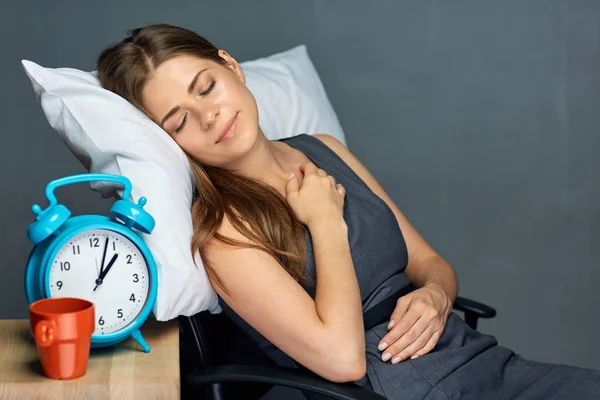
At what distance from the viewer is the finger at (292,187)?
183cm

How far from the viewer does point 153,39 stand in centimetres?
178

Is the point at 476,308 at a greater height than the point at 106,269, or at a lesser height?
lesser

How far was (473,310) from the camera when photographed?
2.05 metres

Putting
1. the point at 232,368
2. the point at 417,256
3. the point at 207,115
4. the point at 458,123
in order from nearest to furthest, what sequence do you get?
1. the point at 232,368
2. the point at 207,115
3. the point at 417,256
4. the point at 458,123

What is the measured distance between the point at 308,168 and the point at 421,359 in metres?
0.51

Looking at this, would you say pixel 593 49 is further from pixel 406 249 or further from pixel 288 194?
pixel 288 194

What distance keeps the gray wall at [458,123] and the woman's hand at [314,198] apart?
3.35ft

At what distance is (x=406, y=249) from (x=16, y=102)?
4.48 feet

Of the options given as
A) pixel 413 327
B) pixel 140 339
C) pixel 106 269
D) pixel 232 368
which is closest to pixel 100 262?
pixel 106 269

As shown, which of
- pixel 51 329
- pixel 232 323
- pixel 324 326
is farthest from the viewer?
pixel 232 323

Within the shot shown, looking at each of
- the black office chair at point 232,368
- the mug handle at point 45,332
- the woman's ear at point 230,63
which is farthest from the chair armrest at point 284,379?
the woman's ear at point 230,63

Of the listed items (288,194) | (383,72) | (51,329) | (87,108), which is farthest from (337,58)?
(51,329)

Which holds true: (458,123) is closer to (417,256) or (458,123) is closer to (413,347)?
(417,256)

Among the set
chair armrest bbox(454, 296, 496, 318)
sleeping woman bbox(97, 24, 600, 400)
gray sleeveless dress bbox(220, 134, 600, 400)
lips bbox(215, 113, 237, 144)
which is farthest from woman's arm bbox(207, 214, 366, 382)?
chair armrest bbox(454, 296, 496, 318)
